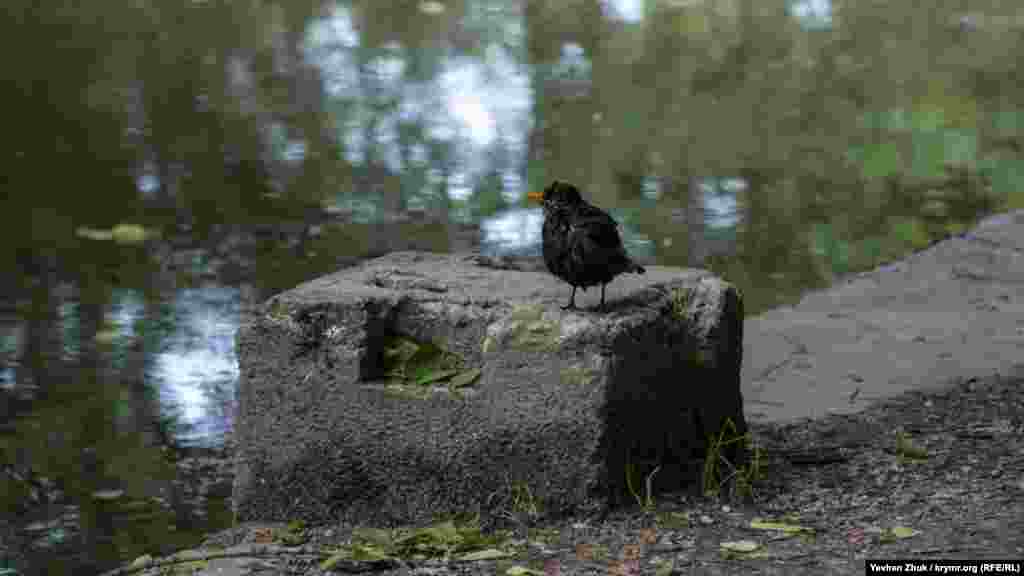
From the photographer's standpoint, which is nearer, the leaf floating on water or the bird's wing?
the bird's wing

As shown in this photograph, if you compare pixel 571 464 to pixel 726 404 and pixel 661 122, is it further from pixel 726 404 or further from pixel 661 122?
pixel 661 122

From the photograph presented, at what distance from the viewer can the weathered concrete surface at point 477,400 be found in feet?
13.5

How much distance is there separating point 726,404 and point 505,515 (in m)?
0.73

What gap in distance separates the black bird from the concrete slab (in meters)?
1.27

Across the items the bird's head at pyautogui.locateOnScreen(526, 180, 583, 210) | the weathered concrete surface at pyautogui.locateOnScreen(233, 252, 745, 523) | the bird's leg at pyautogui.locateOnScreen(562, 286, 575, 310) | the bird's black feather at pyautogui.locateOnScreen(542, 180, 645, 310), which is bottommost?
the weathered concrete surface at pyautogui.locateOnScreen(233, 252, 745, 523)

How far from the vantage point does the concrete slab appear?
5508 millimetres

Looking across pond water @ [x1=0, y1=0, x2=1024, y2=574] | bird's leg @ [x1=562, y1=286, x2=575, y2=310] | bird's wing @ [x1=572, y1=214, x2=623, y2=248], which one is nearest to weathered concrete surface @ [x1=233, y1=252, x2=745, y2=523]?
bird's leg @ [x1=562, y1=286, x2=575, y2=310]

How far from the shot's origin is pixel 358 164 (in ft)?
28.7

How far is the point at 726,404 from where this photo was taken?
4535mm

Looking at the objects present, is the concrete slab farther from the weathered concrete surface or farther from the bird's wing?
the bird's wing

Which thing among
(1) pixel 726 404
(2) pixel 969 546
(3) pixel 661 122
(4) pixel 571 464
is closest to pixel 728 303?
(1) pixel 726 404

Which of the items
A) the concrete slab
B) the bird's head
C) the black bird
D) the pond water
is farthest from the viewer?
the pond water

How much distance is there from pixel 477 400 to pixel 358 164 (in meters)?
4.71

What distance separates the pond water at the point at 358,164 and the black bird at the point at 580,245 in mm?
1437
